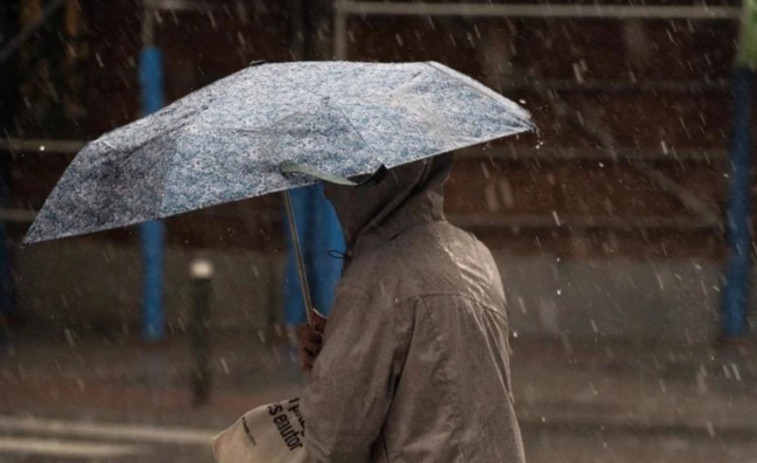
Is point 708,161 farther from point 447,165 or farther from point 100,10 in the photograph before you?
point 447,165

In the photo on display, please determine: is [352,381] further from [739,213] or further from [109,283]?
[109,283]

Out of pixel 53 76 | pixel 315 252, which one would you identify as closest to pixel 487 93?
pixel 315 252

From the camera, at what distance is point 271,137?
124 inches

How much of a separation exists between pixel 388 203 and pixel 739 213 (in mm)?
9713

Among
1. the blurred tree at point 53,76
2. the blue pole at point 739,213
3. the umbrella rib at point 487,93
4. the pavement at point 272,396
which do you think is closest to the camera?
the umbrella rib at point 487,93

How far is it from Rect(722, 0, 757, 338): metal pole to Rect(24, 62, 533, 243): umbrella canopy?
364 inches

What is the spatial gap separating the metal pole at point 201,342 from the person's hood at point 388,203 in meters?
6.74

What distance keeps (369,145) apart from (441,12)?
10111 millimetres

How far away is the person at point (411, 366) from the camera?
306 centimetres

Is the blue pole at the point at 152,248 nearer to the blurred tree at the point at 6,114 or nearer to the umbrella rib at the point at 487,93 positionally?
the blurred tree at the point at 6,114

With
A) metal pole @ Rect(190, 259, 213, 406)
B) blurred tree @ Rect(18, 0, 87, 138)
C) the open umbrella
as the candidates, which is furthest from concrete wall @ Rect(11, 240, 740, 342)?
the open umbrella

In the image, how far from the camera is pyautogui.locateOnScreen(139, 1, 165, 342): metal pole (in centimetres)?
1209

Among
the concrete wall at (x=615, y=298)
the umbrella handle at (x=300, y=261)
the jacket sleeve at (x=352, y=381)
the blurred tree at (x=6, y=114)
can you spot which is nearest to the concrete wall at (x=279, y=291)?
the concrete wall at (x=615, y=298)

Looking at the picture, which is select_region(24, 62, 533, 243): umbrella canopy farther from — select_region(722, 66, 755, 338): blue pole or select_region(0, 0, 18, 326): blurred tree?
select_region(0, 0, 18, 326): blurred tree
